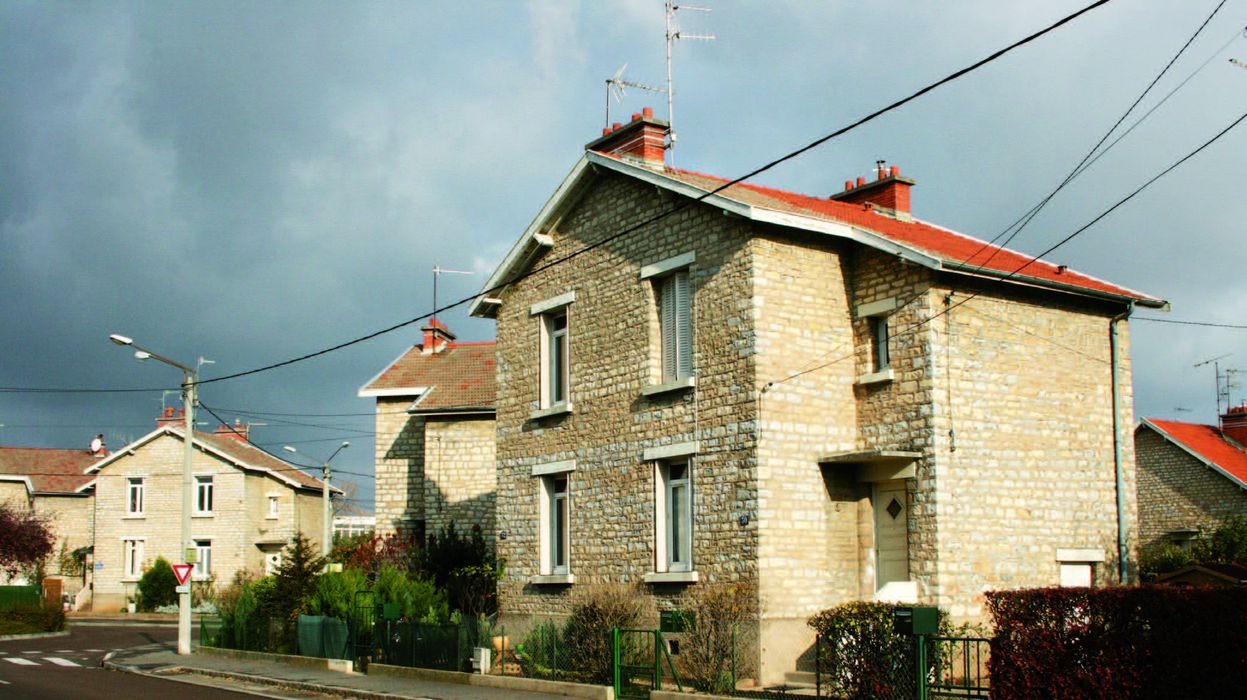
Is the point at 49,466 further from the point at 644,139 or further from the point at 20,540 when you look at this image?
the point at 644,139

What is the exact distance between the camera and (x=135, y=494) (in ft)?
176

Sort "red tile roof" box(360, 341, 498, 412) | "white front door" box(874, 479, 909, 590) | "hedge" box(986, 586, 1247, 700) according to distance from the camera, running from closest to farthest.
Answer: "hedge" box(986, 586, 1247, 700), "white front door" box(874, 479, 909, 590), "red tile roof" box(360, 341, 498, 412)

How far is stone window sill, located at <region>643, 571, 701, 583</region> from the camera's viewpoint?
19.1 meters

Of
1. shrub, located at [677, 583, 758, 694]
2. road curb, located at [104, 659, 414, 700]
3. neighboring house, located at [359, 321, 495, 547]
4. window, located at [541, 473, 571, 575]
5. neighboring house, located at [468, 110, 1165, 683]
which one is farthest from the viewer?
neighboring house, located at [359, 321, 495, 547]

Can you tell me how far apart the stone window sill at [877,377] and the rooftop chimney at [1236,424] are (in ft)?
80.9

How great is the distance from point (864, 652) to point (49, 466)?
54.1 meters

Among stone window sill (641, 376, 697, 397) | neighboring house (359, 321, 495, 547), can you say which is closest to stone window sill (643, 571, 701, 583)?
stone window sill (641, 376, 697, 397)

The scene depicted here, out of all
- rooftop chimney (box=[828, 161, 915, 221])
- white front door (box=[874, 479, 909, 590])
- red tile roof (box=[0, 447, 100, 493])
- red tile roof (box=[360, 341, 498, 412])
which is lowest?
white front door (box=[874, 479, 909, 590])

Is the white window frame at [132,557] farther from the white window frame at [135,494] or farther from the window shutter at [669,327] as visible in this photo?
the window shutter at [669,327]

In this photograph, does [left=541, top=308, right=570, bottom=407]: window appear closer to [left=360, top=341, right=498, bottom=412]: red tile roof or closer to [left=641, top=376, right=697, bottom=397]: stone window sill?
[left=641, top=376, right=697, bottom=397]: stone window sill

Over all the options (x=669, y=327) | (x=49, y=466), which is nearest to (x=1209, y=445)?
(x=669, y=327)

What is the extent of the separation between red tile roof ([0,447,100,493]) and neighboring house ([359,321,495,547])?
93.6 ft

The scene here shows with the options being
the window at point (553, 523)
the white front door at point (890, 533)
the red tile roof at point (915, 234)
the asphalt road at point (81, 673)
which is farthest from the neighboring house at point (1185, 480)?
the asphalt road at point (81, 673)

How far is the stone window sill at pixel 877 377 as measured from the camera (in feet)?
62.5
